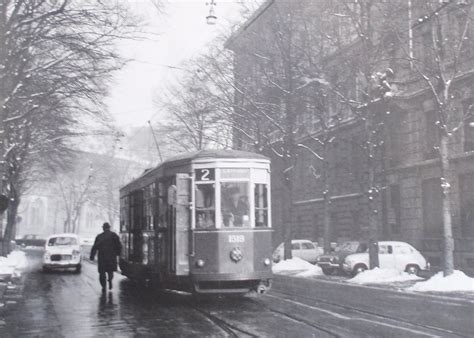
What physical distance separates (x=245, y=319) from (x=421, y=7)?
12811 millimetres

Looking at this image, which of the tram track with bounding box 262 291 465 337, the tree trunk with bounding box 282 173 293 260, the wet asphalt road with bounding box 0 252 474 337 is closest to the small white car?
the wet asphalt road with bounding box 0 252 474 337

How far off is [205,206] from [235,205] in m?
0.62

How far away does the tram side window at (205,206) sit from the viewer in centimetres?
1237

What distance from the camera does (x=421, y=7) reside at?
18891mm

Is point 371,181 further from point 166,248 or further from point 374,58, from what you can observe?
point 166,248

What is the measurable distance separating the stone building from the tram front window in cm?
854

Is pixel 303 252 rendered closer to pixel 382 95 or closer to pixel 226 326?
pixel 382 95

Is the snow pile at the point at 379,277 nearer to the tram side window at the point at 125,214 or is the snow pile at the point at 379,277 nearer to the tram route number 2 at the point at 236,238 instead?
the tram side window at the point at 125,214

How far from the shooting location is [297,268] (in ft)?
87.8

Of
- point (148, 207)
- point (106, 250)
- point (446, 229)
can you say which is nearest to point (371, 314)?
point (148, 207)

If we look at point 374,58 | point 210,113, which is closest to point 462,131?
point 374,58

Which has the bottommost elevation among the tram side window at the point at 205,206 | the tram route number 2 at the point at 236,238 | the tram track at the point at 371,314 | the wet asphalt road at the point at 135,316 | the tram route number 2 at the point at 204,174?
the tram track at the point at 371,314

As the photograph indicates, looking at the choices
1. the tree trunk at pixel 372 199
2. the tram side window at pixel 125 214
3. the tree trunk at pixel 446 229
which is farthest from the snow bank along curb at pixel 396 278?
the tram side window at pixel 125 214

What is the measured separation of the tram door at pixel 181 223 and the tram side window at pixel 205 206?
0.19 metres
